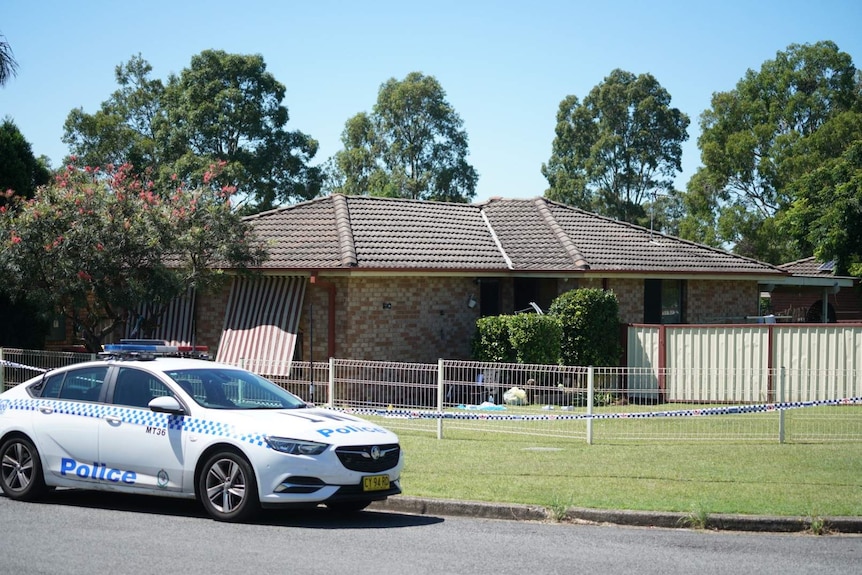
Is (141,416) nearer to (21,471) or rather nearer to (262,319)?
(21,471)

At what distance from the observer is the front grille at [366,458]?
1028cm

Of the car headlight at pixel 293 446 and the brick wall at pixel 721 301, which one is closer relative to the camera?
the car headlight at pixel 293 446

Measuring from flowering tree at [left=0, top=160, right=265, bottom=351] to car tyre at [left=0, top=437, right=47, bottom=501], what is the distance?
8.99 m

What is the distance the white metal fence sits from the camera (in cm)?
1628

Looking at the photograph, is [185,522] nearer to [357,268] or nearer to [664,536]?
[664,536]

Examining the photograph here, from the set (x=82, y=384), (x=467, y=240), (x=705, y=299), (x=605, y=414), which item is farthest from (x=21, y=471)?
(x=705, y=299)

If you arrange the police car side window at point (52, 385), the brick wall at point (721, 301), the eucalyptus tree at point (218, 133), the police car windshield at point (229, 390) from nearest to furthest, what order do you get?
1. the police car windshield at point (229, 390)
2. the police car side window at point (52, 385)
3. the brick wall at point (721, 301)
4. the eucalyptus tree at point (218, 133)

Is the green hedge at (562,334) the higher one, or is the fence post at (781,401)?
the green hedge at (562,334)

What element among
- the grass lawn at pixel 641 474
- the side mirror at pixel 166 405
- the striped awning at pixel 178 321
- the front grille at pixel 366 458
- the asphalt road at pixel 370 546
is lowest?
the asphalt road at pixel 370 546

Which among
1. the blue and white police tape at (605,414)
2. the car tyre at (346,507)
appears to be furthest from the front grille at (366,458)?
the blue and white police tape at (605,414)

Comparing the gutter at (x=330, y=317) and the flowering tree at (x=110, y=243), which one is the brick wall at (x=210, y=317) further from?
the gutter at (x=330, y=317)

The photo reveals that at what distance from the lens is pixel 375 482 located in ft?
34.2

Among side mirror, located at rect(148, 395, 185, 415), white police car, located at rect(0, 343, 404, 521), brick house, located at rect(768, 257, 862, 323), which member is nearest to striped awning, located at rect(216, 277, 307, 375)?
white police car, located at rect(0, 343, 404, 521)

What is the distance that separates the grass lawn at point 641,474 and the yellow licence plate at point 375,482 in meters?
0.90
